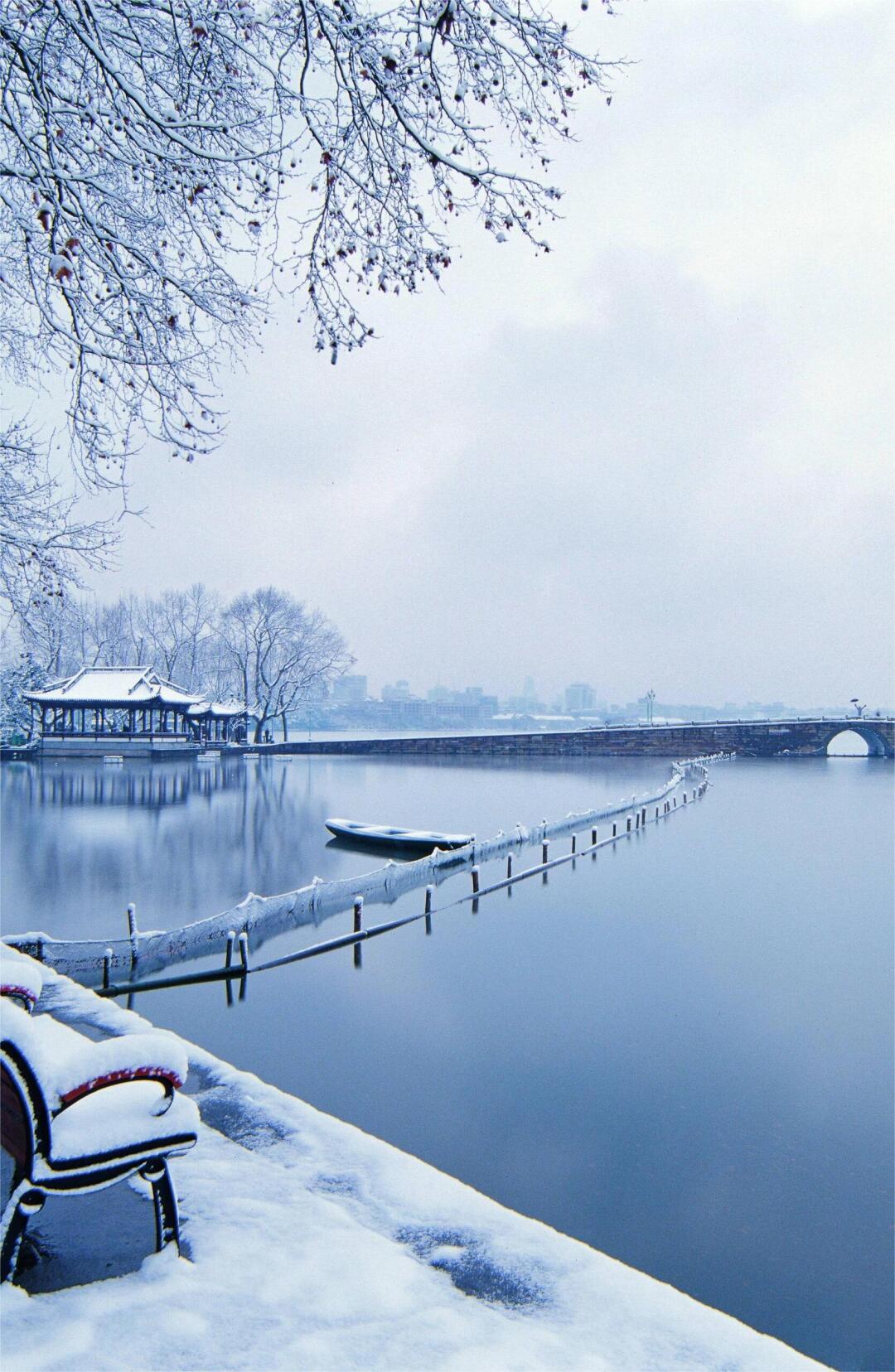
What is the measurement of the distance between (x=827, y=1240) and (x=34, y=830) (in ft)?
88.5

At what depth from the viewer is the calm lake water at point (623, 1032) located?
25.1ft

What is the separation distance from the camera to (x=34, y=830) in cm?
2825

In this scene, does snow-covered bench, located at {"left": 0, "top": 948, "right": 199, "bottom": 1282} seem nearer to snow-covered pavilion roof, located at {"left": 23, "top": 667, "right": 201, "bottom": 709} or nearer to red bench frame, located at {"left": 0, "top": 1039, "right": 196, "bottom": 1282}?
red bench frame, located at {"left": 0, "top": 1039, "right": 196, "bottom": 1282}

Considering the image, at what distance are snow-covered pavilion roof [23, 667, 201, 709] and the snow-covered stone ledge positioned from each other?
5443 cm

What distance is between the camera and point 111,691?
56094 mm

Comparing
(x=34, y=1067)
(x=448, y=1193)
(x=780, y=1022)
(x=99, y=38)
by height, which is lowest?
(x=780, y=1022)

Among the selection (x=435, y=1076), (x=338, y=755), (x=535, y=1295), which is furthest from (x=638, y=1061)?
(x=338, y=755)

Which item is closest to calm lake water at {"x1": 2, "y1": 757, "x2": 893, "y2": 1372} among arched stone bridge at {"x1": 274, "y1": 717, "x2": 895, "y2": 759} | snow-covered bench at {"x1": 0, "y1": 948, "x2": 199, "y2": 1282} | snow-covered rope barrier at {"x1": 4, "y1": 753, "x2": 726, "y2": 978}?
snow-covered rope barrier at {"x1": 4, "y1": 753, "x2": 726, "y2": 978}

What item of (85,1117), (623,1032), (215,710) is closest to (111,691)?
(215,710)

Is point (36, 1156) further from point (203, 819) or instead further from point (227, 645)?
point (227, 645)

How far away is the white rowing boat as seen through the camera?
26.0m

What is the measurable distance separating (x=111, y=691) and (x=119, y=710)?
4.49m

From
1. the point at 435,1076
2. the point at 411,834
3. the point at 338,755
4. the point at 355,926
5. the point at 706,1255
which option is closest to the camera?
the point at 706,1255

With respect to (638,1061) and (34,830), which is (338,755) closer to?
(34,830)
